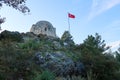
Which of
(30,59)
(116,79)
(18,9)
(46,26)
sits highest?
(46,26)

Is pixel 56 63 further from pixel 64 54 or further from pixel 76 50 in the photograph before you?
pixel 76 50

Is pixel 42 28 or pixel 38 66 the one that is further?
pixel 42 28

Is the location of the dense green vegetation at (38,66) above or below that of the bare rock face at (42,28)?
below

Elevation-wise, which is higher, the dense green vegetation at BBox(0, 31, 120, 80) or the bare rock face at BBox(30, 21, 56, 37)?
the bare rock face at BBox(30, 21, 56, 37)

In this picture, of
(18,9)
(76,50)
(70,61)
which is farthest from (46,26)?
(18,9)

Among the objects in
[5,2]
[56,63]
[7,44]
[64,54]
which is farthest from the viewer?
[64,54]

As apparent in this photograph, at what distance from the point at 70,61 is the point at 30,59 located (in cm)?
265

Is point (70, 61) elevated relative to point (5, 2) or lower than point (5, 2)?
lower

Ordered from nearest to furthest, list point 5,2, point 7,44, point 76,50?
point 5,2 → point 7,44 → point 76,50

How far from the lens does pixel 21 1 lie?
968 centimetres

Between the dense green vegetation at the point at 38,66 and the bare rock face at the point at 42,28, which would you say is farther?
the bare rock face at the point at 42,28

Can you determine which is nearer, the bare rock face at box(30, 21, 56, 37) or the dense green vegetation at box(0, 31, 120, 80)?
the dense green vegetation at box(0, 31, 120, 80)

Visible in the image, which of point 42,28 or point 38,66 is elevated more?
point 42,28

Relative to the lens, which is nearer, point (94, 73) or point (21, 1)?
point (21, 1)
